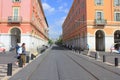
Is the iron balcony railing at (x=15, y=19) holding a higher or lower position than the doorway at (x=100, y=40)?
higher

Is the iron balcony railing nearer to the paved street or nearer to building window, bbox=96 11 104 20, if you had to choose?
building window, bbox=96 11 104 20

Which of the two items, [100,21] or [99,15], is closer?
[100,21]

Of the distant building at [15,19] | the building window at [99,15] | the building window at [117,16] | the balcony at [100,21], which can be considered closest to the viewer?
the distant building at [15,19]

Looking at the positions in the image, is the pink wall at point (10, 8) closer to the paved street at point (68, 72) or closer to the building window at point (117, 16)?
the building window at point (117, 16)

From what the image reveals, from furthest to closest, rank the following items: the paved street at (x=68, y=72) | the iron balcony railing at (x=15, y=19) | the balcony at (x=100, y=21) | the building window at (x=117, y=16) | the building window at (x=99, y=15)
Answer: the building window at (x=117, y=16), the building window at (x=99, y=15), the balcony at (x=100, y=21), the iron balcony railing at (x=15, y=19), the paved street at (x=68, y=72)

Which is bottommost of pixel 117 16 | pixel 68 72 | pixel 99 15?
pixel 68 72

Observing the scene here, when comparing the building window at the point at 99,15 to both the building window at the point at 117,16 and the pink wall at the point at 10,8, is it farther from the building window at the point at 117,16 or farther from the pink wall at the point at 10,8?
the pink wall at the point at 10,8

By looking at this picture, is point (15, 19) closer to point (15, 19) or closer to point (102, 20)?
point (15, 19)

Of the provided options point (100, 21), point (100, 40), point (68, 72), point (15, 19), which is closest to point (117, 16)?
point (100, 21)

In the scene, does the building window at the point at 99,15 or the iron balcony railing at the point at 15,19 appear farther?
the building window at the point at 99,15

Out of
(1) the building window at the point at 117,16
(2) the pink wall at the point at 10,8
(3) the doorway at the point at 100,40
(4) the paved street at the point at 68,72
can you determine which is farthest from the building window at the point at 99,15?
(4) the paved street at the point at 68,72

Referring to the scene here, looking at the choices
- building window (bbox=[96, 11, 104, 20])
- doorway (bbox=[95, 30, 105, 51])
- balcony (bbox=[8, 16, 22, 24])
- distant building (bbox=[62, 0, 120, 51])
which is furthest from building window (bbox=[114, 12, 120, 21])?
balcony (bbox=[8, 16, 22, 24])

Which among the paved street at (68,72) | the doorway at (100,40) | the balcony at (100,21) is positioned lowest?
the paved street at (68,72)

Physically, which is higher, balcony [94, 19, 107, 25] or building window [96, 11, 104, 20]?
building window [96, 11, 104, 20]
